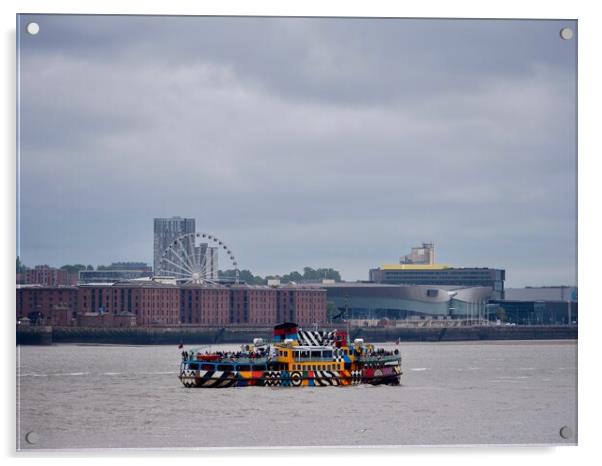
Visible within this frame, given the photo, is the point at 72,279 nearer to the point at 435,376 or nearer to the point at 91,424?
the point at 435,376

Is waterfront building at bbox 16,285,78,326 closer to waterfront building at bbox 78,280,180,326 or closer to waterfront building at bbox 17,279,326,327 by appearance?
waterfront building at bbox 17,279,326,327

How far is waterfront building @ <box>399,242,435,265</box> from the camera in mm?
17945

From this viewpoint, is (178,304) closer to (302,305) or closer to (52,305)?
(302,305)

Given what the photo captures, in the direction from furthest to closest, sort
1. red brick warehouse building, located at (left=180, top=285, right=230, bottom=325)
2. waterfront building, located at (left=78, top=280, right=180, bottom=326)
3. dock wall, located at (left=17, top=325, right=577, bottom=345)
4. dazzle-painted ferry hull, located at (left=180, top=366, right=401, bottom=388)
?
red brick warehouse building, located at (left=180, top=285, right=230, bottom=325)
waterfront building, located at (left=78, top=280, right=180, bottom=326)
dock wall, located at (left=17, top=325, right=577, bottom=345)
dazzle-painted ferry hull, located at (left=180, top=366, right=401, bottom=388)

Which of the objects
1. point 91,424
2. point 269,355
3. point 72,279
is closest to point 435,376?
point 269,355

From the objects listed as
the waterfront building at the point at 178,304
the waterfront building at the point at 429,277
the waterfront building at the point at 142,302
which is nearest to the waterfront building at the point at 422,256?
the waterfront building at the point at 429,277

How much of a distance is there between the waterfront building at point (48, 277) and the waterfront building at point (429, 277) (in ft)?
17.0

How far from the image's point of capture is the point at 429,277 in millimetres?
29422

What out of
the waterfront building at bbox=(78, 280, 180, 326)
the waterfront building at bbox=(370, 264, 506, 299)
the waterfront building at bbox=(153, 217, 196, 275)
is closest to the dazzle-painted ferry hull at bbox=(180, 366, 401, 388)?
the waterfront building at bbox=(153, 217, 196, 275)

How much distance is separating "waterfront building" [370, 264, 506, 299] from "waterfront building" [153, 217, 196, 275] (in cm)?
367

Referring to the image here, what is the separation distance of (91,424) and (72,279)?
12321mm

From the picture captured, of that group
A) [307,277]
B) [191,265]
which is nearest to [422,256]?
[307,277]

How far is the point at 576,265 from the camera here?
35.5 ft

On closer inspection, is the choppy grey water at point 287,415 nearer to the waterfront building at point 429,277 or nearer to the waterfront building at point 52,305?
the waterfront building at point 52,305
